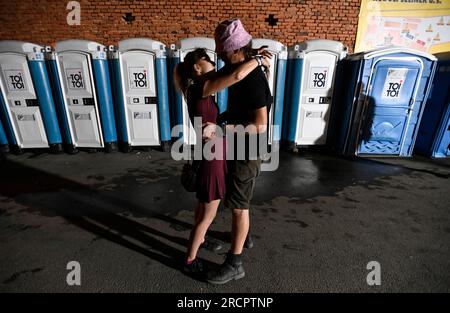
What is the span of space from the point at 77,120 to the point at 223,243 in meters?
4.21

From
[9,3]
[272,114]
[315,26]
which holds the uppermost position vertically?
[9,3]

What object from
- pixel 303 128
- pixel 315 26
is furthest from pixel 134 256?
pixel 315 26

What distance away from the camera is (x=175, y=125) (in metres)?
5.30

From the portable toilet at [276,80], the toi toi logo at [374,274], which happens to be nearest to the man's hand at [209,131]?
the toi toi logo at [374,274]

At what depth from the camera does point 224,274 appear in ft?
6.97

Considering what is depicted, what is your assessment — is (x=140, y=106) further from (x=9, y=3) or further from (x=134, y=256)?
(x=9, y=3)

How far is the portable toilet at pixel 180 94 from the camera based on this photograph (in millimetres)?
4781

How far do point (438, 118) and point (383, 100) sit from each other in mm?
1254

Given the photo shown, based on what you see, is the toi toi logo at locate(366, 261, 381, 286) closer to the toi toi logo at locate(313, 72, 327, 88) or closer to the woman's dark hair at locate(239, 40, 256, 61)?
the woman's dark hair at locate(239, 40, 256, 61)

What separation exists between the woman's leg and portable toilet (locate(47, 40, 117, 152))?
12.9ft

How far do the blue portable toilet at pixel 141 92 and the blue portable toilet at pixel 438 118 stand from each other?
534 cm

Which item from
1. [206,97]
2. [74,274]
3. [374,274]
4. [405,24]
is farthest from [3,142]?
[405,24]

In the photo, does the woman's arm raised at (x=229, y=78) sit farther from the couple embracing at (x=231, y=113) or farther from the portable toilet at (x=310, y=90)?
the portable toilet at (x=310, y=90)

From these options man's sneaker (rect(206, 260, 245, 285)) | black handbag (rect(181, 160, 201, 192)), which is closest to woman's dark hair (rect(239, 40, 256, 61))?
black handbag (rect(181, 160, 201, 192))
